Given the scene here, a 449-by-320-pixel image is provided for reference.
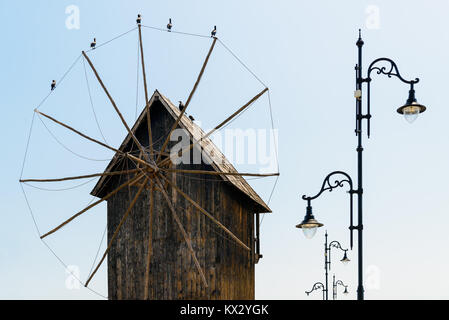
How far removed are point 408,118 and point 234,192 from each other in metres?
8.42

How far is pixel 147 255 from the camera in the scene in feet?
56.2

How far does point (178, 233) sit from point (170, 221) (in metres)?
0.52

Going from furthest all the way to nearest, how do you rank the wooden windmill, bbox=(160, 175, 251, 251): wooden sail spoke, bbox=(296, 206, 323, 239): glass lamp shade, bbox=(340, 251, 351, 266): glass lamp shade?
bbox=(340, 251, 351, 266): glass lamp shade → the wooden windmill → bbox=(160, 175, 251, 251): wooden sail spoke → bbox=(296, 206, 323, 239): glass lamp shade

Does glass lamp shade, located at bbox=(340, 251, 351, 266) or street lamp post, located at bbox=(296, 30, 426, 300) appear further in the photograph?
glass lamp shade, located at bbox=(340, 251, 351, 266)

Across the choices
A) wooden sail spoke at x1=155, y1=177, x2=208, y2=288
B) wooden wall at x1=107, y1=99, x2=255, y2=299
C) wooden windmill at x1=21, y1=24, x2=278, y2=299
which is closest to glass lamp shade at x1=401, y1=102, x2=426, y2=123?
wooden windmill at x1=21, y1=24, x2=278, y2=299

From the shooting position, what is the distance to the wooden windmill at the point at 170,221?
16344 millimetres

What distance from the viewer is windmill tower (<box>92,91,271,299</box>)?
16.6 metres

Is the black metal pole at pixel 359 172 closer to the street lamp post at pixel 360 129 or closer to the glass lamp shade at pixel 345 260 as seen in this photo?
the street lamp post at pixel 360 129

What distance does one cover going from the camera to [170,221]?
56.1 feet

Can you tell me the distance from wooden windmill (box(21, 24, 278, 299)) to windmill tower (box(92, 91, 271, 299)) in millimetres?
32

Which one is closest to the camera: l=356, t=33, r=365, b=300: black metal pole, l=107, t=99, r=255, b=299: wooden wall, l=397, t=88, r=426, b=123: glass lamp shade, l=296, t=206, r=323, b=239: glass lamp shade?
l=356, t=33, r=365, b=300: black metal pole

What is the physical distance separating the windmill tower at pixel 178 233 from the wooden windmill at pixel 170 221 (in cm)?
3

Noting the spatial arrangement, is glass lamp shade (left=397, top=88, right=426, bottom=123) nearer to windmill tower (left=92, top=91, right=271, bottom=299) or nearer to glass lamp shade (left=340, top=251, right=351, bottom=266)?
windmill tower (left=92, top=91, right=271, bottom=299)
